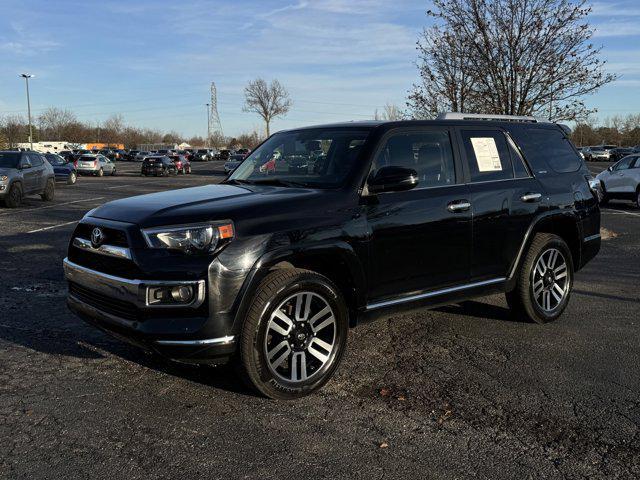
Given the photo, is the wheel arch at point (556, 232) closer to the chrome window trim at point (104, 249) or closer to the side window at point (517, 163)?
the side window at point (517, 163)

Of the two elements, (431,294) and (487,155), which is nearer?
(431,294)

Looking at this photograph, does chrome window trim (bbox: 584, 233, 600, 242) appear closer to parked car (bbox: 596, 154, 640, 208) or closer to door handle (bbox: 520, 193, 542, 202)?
door handle (bbox: 520, 193, 542, 202)

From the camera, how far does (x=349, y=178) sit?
171 inches

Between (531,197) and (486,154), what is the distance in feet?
2.05

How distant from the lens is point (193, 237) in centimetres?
368

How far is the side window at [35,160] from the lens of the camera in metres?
18.3

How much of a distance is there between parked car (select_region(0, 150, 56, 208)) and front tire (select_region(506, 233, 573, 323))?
15.6 m

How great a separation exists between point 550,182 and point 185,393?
12.9 feet

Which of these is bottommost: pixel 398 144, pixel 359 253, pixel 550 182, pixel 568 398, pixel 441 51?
pixel 568 398

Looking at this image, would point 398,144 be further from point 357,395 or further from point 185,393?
point 185,393

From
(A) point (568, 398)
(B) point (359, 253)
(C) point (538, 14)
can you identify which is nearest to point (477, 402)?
(A) point (568, 398)

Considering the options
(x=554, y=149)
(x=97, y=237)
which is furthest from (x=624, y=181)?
(x=97, y=237)

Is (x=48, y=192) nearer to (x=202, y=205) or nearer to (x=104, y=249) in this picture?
(x=104, y=249)

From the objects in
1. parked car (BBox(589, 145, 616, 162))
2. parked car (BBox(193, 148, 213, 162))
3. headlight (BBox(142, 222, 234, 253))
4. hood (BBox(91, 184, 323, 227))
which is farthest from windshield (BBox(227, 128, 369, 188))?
parked car (BBox(193, 148, 213, 162))
